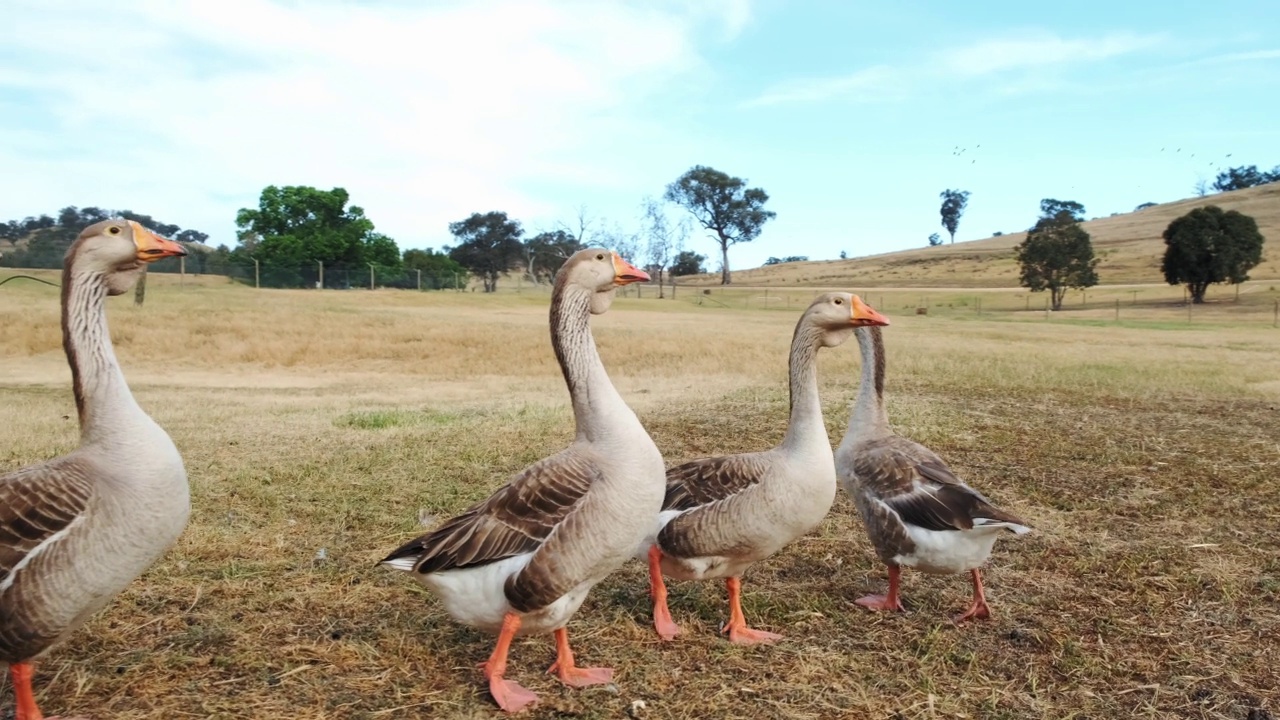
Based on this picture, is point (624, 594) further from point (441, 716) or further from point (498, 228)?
point (498, 228)

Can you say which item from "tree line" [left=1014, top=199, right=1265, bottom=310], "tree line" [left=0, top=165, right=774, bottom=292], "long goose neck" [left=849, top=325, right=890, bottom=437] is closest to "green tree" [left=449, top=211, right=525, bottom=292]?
"tree line" [left=0, top=165, right=774, bottom=292]

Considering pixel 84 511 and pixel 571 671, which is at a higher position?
pixel 84 511

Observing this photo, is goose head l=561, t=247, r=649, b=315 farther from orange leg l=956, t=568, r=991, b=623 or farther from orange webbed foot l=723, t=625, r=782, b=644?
orange leg l=956, t=568, r=991, b=623

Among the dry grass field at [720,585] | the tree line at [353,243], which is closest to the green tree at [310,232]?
the tree line at [353,243]

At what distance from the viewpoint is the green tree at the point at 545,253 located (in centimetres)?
7988

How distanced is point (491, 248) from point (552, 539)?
80755 millimetres

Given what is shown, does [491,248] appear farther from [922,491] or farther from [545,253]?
[922,491]

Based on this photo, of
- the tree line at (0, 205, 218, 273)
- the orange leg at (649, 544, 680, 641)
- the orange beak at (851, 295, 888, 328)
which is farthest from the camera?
the tree line at (0, 205, 218, 273)

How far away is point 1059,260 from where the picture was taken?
58.0 metres

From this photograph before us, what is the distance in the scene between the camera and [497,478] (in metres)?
8.43

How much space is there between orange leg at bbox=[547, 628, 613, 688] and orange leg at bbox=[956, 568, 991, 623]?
224 cm

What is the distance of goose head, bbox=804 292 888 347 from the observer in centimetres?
570

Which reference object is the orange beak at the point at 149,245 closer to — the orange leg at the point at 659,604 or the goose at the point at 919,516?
the orange leg at the point at 659,604

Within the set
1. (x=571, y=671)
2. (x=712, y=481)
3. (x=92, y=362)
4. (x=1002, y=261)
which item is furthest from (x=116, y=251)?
(x=1002, y=261)
